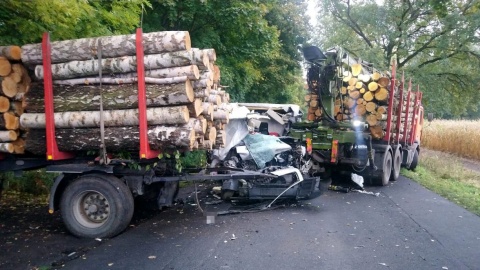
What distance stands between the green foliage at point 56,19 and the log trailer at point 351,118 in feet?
17.0

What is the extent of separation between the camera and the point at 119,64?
5855mm

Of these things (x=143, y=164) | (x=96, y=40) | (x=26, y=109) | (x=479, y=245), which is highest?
(x=96, y=40)

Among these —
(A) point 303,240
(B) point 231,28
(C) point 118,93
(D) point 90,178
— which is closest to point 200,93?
(C) point 118,93

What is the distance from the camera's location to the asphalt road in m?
5.26

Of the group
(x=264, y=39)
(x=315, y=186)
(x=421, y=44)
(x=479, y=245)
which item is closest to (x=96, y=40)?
(x=315, y=186)

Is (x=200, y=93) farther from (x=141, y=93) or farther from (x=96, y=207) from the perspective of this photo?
(x=96, y=207)

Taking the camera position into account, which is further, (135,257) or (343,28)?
(343,28)

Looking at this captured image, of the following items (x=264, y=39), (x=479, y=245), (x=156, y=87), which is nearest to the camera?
(x=156, y=87)

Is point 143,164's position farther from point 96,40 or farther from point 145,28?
point 145,28

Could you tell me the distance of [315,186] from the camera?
8.33 metres

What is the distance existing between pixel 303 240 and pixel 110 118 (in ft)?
10.7

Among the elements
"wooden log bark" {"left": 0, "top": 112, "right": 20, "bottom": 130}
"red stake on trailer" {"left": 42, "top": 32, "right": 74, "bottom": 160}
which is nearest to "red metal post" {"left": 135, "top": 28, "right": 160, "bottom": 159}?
"red stake on trailer" {"left": 42, "top": 32, "right": 74, "bottom": 160}

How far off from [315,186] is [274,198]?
0.85 m

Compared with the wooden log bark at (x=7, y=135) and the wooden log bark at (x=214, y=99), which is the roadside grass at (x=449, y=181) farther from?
the wooden log bark at (x=7, y=135)
